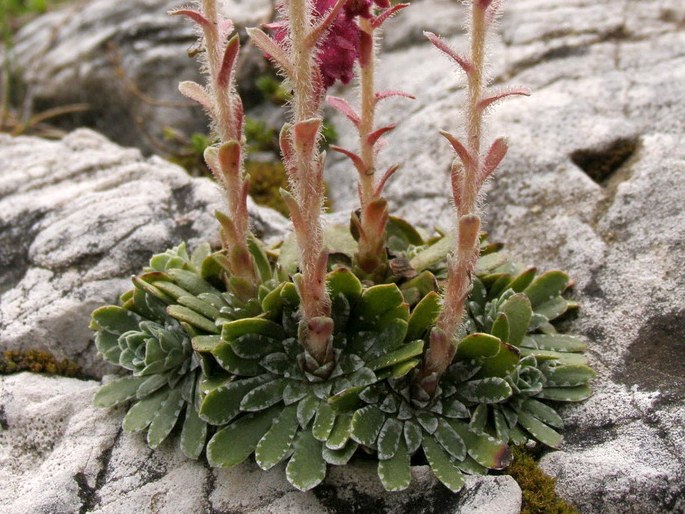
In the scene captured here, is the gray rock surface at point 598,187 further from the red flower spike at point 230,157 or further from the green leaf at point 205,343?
the green leaf at point 205,343

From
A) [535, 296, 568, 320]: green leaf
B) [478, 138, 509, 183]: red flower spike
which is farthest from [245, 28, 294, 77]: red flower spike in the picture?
[535, 296, 568, 320]: green leaf

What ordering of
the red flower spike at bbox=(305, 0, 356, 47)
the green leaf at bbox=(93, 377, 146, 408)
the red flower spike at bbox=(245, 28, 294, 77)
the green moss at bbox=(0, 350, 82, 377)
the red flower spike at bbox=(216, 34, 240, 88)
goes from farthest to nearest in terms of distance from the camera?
the green moss at bbox=(0, 350, 82, 377) → the green leaf at bbox=(93, 377, 146, 408) → the red flower spike at bbox=(216, 34, 240, 88) → the red flower spike at bbox=(245, 28, 294, 77) → the red flower spike at bbox=(305, 0, 356, 47)

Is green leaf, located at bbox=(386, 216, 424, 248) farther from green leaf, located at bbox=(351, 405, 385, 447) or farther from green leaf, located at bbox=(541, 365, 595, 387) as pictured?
green leaf, located at bbox=(351, 405, 385, 447)

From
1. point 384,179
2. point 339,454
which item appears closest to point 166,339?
point 339,454

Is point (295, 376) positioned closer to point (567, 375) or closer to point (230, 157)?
point (230, 157)

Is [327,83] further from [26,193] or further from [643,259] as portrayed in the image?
[26,193]

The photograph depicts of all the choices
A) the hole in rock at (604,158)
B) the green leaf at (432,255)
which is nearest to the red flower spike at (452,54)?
the green leaf at (432,255)
